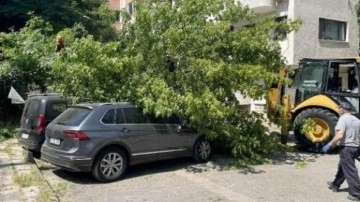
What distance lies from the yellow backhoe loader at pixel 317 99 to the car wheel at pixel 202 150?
2.27m

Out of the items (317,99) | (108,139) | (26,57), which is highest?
(26,57)

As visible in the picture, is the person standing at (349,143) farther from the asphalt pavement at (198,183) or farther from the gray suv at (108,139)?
the gray suv at (108,139)

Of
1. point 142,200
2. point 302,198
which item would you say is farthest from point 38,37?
point 302,198

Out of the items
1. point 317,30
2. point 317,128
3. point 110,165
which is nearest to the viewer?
point 110,165

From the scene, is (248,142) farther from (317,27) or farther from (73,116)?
(317,27)

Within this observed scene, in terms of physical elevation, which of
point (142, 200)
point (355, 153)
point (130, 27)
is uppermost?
point (130, 27)

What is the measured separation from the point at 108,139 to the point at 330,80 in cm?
670

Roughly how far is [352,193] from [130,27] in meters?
6.70

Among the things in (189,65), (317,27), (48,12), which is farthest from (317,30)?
(48,12)

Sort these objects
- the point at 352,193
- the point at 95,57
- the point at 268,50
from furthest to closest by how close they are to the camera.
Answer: the point at 268,50 → the point at 95,57 → the point at 352,193

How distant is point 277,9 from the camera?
2086cm

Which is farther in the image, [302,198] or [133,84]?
[133,84]

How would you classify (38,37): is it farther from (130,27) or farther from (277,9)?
(277,9)

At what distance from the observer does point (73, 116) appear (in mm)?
9227
